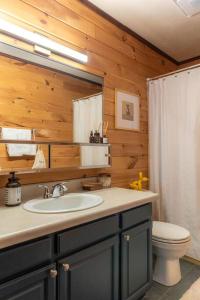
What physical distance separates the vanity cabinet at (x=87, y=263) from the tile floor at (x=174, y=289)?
7.3 inches

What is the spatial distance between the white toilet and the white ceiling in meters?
1.97

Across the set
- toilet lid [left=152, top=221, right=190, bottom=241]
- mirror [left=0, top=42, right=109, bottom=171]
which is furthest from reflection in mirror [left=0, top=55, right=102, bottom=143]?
toilet lid [left=152, top=221, right=190, bottom=241]

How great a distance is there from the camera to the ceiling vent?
1759 millimetres

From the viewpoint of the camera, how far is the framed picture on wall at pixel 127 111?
2.23 meters

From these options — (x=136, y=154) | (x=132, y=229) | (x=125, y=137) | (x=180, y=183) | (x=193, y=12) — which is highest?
(x=193, y=12)

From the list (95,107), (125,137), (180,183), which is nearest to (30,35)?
(95,107)

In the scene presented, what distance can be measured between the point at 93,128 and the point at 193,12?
1.32 m

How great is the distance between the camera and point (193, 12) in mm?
1924

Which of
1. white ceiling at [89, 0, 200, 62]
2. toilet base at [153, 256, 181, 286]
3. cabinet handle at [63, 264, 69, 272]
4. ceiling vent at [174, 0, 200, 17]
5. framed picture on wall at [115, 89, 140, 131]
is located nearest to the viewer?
cabinet handle at [63, 264, 69, 272]

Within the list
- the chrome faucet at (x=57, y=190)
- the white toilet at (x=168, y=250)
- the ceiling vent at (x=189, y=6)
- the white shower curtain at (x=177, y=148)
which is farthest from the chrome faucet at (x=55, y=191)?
the ceiling vent at (x=189, y=6)

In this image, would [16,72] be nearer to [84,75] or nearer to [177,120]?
[84,75]

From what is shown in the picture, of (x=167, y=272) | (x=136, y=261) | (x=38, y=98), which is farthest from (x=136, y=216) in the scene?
(x=38, y=98)

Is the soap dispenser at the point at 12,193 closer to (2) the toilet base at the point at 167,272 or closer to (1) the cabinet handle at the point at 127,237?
(1) the cabinet handle at the point at 127,237

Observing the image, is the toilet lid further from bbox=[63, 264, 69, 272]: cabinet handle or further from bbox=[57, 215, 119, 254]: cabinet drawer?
bbox=[63, 264, 69, 272]: cabinet handle
